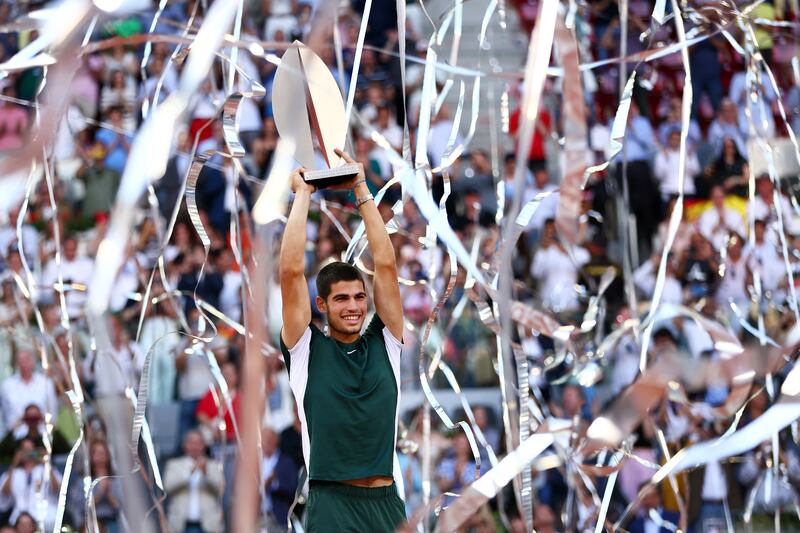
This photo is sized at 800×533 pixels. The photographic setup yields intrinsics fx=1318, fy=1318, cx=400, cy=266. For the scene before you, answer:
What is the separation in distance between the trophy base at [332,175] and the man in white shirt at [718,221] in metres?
5.13

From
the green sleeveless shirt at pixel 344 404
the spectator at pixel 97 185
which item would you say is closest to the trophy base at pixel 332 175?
the green sleeveless shirt at pixel 344 404

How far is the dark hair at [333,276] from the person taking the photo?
3.46m

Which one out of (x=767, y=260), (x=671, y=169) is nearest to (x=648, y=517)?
(x=767, y=260)

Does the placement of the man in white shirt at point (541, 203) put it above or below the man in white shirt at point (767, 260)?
above

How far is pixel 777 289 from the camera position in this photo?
7.67m

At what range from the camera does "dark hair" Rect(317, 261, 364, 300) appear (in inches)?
136

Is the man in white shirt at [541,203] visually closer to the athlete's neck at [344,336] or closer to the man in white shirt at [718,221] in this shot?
the man in white shirt at [718,221]

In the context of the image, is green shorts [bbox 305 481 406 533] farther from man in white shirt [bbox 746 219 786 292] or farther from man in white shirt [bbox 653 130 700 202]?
man in white shirt [bbox 653 130 700 202]

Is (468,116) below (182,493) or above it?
above

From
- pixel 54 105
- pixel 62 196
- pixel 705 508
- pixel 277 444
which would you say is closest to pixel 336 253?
pixel 277 444

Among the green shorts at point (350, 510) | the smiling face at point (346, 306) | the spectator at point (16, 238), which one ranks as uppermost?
the spectator at point (16, 238)

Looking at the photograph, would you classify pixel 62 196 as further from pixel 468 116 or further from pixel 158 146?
pixel 158 146

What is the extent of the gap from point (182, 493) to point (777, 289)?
3.59m

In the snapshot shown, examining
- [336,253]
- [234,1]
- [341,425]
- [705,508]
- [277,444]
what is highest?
[234,1]
